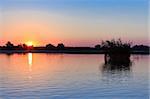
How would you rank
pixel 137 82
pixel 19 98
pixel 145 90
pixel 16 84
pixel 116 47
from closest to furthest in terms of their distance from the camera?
pixel 19 98
pixel 145 90
pixel 16 84
pixel 137 82
pixel 116 47

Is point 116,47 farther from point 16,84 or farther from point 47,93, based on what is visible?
point 47,93

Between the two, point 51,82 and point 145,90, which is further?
point 51,82

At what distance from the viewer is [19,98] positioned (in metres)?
24.4

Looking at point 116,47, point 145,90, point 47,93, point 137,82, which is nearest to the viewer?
point 47,93

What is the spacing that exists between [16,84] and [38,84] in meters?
1.59

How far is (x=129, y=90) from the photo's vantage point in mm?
28609

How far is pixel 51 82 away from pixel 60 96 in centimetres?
825

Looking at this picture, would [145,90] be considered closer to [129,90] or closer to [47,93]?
[129,90]

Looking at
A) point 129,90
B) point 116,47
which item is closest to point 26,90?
point 129,90

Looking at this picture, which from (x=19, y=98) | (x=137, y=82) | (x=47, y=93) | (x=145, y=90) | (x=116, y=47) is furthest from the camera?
(x=116, y=47)

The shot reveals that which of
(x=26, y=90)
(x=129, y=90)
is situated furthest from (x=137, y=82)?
(x=26, y=90)

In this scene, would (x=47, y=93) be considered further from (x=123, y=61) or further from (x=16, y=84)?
(x=123, y=61)

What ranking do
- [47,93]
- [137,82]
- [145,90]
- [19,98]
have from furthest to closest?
1. [137,82]
2. [145,90]
3. [47,93]
4. [19,98]

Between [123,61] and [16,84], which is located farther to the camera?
[123,61]
